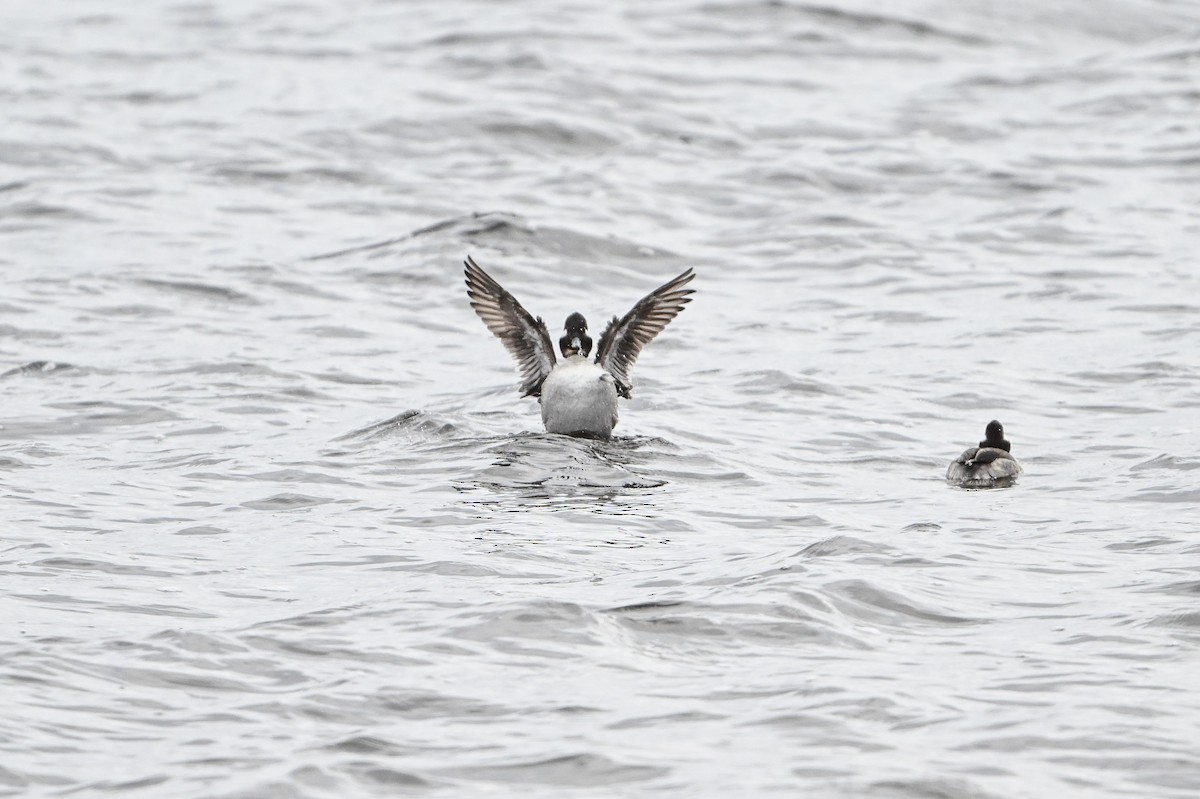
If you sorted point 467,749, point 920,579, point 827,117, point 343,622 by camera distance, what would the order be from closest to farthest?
1. point 467,749
2. point 343,622
3. point 920,579
4. point 827,117

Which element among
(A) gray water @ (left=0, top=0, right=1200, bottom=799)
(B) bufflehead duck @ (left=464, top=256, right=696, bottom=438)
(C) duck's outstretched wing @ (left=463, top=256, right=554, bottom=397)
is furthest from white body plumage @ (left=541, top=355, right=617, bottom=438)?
(C) duck's outstretched wing @ (left=463, top=256, right=554, bottom=397)

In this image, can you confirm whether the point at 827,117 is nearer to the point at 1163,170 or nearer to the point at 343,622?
the point at 1163,170

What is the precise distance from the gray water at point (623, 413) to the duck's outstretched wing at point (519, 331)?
0.64m

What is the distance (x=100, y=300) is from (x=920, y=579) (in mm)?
11885

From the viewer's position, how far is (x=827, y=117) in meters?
30.6

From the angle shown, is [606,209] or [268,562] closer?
[268,562]

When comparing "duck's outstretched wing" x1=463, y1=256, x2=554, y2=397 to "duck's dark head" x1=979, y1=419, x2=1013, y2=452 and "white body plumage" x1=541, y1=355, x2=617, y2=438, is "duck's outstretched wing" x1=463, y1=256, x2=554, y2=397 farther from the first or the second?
"duck's dark head" x1=979, y1=419, x2=1013, y2=452

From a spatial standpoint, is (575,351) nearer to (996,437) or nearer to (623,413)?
(623,413)

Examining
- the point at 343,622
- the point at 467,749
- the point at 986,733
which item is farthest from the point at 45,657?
the point at 986,733

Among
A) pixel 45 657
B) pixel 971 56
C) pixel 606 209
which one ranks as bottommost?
pixel 45 657

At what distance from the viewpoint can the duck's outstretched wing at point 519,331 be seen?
1560cm

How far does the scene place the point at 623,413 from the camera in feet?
55.1

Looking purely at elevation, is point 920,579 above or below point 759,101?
below

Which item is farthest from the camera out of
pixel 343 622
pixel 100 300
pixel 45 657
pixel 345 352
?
pixel 100 300
